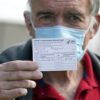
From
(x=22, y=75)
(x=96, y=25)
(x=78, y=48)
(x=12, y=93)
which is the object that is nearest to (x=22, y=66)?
(x=22, y=75)

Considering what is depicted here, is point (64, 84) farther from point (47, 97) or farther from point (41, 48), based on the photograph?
point (41, 48)

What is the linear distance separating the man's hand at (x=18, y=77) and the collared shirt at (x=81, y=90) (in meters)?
0.44

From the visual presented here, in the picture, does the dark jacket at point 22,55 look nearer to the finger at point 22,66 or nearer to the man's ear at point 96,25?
the man's ear at point 96,25

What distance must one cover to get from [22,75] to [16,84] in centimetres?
7

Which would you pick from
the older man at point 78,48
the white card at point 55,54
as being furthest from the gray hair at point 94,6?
the white card at point 55,54

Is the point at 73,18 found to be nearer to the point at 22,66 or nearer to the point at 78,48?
the point at 78,48

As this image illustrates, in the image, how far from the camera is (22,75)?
9.73 ft

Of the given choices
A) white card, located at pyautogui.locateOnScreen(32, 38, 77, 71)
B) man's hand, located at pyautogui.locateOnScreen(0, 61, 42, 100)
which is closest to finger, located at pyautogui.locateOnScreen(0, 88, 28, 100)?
man's hand, located at pyautogui.locateOnScreen(0, 61, 42, 100)

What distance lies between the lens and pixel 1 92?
3039 millimetres

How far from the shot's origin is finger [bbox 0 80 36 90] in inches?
116

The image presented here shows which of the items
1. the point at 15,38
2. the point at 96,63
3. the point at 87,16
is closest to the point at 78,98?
the point at 96,63

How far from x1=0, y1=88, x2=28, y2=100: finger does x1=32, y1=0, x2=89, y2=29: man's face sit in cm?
64

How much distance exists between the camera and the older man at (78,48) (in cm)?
341

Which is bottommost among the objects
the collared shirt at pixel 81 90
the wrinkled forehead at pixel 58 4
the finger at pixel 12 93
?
the collared shirt at pixel 81 90
